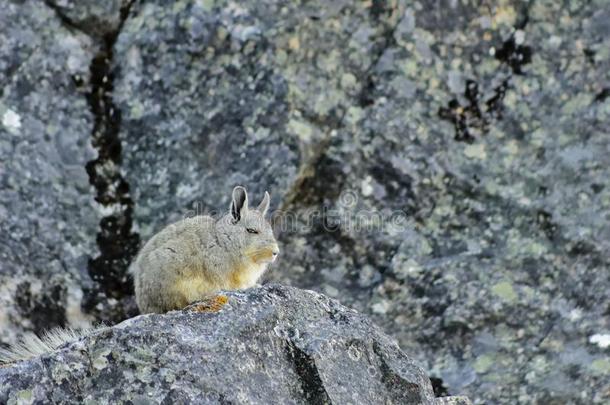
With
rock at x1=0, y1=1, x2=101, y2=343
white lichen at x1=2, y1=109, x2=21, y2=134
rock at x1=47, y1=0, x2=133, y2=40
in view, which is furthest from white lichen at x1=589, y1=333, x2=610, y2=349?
white lichen at x1=2, y1=109, x2=21, y2=134

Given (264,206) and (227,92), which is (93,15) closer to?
(227,92)

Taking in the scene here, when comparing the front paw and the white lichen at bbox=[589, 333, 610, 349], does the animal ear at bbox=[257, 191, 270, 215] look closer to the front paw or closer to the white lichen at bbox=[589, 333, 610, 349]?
the front paw

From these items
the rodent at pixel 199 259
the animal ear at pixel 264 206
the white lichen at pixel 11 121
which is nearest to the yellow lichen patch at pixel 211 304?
the rodent at pixel 199 259

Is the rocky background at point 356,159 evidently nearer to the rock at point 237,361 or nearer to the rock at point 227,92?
the rock at point 227,92

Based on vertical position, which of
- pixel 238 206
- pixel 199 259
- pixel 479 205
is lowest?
pixel 199 259

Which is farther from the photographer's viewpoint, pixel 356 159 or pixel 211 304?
pixel 356 159

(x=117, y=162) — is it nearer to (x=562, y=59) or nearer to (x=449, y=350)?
(x=449, y=350)

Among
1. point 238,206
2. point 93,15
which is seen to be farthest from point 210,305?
point 93,15
